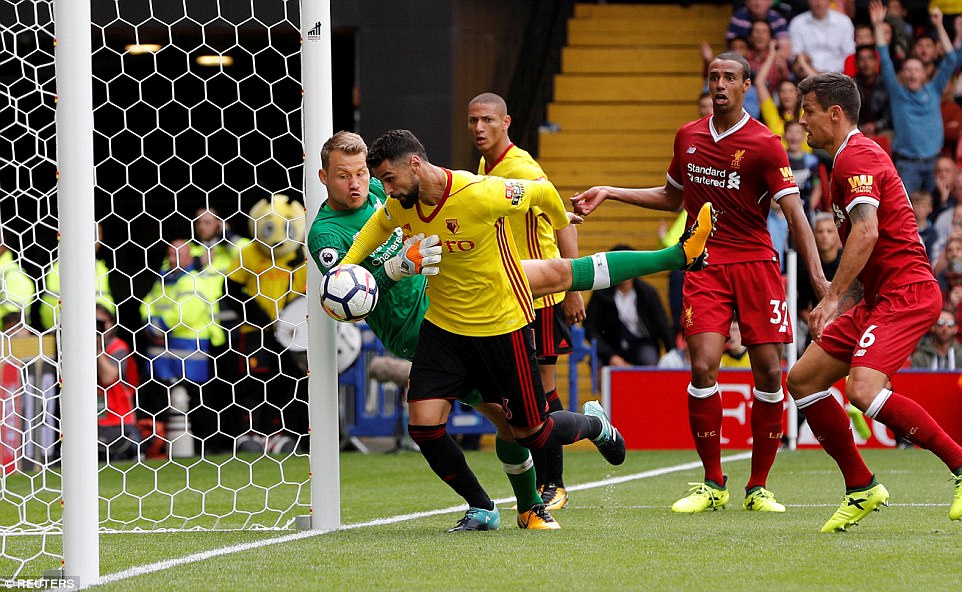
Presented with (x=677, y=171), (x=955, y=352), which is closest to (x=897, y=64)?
(x=955, y=352)

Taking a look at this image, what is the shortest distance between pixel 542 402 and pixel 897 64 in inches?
414

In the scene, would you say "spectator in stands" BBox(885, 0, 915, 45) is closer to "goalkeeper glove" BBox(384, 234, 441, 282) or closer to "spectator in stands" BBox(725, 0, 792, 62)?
"spectator in stands" BBox(725, 0, 792, 62)

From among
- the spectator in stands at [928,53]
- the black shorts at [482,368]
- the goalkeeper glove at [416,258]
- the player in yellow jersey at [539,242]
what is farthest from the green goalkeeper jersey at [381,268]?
the spectator in stands at [928,53]

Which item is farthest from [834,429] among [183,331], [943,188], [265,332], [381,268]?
[943,188]

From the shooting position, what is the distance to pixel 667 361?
500 inches

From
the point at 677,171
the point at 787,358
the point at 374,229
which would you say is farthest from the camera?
the point at 787,358

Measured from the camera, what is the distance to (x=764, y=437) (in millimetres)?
7508

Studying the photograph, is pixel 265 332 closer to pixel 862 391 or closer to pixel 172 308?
pixel 172 308

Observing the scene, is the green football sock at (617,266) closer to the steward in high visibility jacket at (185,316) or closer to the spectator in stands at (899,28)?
the steward in high visibility jacket at (185,316)

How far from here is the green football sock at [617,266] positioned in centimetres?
636

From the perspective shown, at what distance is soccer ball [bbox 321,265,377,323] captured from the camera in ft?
19.4

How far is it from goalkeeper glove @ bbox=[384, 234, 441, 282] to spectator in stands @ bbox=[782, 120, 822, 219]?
28.2 ft

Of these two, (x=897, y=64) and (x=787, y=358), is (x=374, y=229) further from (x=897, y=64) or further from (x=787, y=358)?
(x=897, y=64)

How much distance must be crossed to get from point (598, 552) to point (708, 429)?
2205 mm
